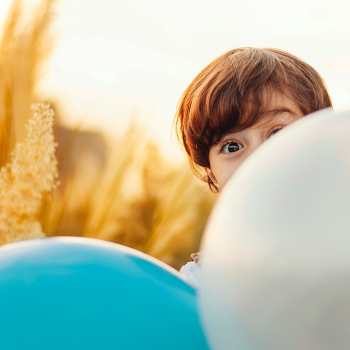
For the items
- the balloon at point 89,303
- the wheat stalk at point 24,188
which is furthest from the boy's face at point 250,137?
the wheat stalk at point 24,188

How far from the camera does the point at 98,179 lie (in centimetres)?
168

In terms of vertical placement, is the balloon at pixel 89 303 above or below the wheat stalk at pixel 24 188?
above

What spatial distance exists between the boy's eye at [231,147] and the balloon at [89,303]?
0.47 m

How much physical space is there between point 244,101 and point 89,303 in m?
0.60

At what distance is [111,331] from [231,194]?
0.21m

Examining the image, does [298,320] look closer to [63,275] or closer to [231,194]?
[231,194]

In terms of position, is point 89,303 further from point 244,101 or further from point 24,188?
point 24,188

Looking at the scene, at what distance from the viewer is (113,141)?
5.67ft

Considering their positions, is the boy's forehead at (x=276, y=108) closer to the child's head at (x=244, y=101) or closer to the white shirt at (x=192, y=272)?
the child's head at (x=244, y=101)

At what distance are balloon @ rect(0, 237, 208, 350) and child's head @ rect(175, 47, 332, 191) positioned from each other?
0.47 meters

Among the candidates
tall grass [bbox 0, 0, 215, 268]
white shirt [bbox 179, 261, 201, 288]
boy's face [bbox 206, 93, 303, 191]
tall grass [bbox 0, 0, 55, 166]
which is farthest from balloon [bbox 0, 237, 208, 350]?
tall grass [bbox 0, 0, 55, 166]

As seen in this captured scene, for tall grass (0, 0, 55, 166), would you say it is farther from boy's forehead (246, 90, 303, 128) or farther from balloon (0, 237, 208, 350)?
balloon (0, 237, 208, 350)

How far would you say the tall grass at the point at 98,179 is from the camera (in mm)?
1572

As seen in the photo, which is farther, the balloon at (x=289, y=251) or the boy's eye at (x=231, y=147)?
the boy's eye at (x=231, y=147)
